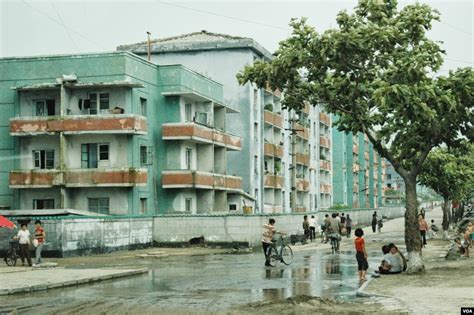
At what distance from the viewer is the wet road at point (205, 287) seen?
54.3 ft

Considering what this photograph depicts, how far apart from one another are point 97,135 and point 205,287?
2581 cm

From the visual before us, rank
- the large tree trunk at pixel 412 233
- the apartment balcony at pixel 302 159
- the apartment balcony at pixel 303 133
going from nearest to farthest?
1. the large tree trunk at pixel 412 233
2. the apartment balcony at pixel 302 159
3. the apartment balcony at pixel 303 133

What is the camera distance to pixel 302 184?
255 feet

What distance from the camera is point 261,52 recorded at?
62375 millimetres

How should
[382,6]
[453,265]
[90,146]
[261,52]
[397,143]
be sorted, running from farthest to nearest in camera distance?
[261,52]
[90,146]
[453,265]
[397,143]
[382,6]

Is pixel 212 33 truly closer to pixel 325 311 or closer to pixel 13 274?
pixel 13 274

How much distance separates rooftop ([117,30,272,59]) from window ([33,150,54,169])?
18343 mm

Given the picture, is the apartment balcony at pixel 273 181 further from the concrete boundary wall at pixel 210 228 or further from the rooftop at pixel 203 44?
the concrete boundary wall at pixel 210 228

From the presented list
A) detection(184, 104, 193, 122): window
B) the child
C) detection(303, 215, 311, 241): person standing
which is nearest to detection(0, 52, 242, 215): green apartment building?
detection(184, 104, 193, 122): window

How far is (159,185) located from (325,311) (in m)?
34.5

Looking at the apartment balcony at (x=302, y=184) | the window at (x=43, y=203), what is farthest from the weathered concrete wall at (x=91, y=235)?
the apartment balcony at (x=302, y=184)

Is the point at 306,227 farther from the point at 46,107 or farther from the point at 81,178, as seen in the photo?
the point at 46,107

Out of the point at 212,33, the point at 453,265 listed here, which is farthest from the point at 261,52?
the point at 453,265

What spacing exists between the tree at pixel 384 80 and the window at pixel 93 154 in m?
22.1
